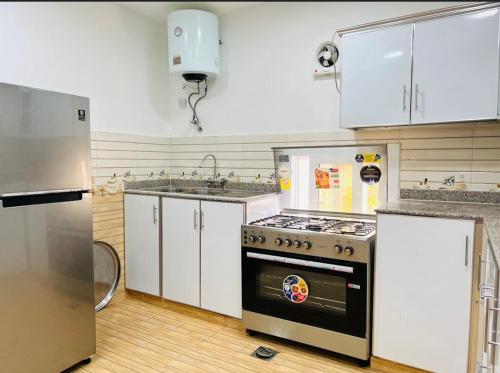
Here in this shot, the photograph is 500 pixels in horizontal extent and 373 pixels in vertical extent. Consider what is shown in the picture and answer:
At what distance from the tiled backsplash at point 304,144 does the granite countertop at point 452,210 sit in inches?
5.7

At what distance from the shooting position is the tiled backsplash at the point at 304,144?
7.49 ft

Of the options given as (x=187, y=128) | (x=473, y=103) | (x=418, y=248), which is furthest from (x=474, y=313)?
(x=187, y=128)

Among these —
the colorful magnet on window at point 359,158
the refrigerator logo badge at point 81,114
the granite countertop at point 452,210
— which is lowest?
the granite countertop at point 452,210

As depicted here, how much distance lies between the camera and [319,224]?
252 centimetres

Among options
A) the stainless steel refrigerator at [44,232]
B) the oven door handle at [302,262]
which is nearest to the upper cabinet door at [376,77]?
the oven door handle at [302,262]

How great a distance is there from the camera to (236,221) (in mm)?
2615

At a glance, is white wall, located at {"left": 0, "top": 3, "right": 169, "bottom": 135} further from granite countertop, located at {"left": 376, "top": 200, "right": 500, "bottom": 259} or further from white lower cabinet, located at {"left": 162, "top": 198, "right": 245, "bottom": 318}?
granite countertop, located at {"left": 376, "top": 200, "right": 500, "bottom": 259}

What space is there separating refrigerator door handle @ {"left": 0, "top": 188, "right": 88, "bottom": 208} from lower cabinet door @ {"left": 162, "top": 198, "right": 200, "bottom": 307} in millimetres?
878

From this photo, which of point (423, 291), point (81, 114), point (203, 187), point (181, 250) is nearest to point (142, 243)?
point (181, 250)

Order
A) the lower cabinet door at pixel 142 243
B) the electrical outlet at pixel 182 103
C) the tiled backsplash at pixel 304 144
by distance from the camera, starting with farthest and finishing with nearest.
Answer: the electrical outlet at pixel 182 103 < the lower cabinet door at pixel 142 243 < the tiled backsplash at pixel 304 144

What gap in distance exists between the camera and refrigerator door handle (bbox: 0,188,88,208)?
5.78 feet

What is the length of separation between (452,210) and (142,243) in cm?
232

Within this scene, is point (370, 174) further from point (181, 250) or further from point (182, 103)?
point (182, 103)

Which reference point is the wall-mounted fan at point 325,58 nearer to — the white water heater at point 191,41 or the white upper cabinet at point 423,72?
the white upper cabinet at point 423,72
